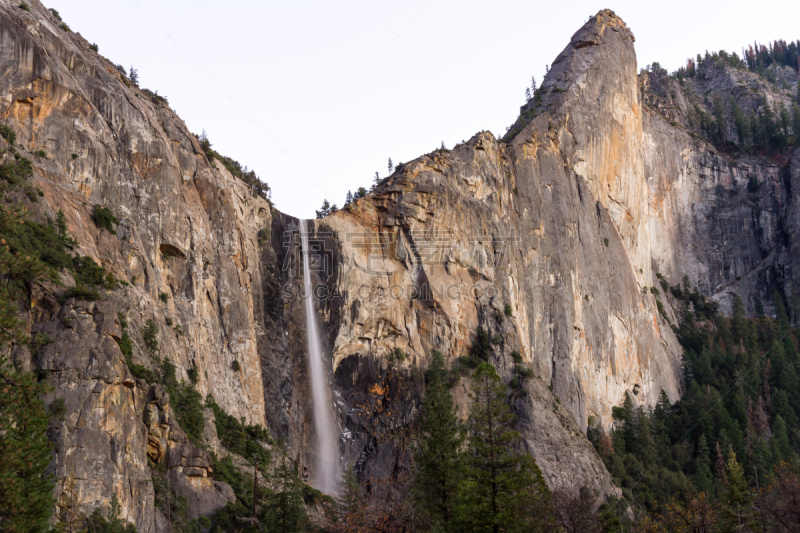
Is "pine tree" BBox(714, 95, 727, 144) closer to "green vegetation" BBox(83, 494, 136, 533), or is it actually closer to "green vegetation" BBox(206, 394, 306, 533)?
"green vegetation" BBox(206, 394, 306, 533)

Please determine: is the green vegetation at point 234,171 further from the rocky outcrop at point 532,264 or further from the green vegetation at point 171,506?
the green vegetation at point 171,506

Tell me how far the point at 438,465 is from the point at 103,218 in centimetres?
2370

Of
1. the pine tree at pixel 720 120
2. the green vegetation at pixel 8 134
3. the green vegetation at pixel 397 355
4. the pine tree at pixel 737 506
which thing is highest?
the pine tree at pixel 720 120

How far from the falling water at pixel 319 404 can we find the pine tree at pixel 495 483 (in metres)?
20.1

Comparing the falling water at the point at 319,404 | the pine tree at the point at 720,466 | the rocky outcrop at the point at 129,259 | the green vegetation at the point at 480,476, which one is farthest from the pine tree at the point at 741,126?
the green vegetation at the point at 480,476

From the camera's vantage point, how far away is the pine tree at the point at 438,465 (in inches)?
1596

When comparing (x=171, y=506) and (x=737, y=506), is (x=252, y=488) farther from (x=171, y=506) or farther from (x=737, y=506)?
(x=737, y=506)

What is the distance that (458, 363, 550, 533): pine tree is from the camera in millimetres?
36656

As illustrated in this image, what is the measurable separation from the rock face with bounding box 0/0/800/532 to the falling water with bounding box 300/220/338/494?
699mm

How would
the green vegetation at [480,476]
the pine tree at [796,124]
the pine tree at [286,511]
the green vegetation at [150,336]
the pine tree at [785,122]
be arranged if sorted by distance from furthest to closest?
the pine tree at [785,122]
the pine tree at [796,124]
the green vegetation at [150,336]
the pine tree at [286,511]
the green vegetation at [480,476]

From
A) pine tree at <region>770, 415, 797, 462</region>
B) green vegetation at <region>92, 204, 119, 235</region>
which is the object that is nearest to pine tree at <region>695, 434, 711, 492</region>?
pine tree at <region>770, 415, 797, 462</region>

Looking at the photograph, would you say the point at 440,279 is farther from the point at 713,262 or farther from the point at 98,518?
the point at 713,262

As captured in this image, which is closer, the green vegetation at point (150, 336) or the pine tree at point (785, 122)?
the green vegetation at point (150, 336)

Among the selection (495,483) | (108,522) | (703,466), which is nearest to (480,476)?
(495,483)
